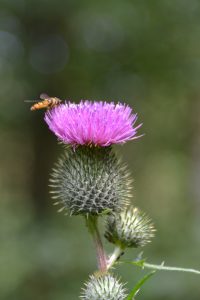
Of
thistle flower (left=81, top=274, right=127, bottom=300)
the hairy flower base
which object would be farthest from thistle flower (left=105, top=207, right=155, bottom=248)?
thistle flower (left=81, top=274, right=127, bottom=300)

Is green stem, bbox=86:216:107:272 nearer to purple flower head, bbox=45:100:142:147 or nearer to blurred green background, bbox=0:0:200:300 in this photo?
purple flower head, bbox=45:100:142:147

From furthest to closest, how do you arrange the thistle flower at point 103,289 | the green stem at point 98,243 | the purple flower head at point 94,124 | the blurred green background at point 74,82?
the blurred green background at point 74,82 < the purple flower head at point 94,124 < the green stem at point 98,243 < the thistle flower at point 103,289

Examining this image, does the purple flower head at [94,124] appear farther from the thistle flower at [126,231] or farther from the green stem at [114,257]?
the green stem at [114,257]

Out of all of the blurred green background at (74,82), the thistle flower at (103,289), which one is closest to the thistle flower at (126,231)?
the thistle flower at (103,289)

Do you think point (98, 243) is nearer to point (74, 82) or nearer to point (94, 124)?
point (94, 124)

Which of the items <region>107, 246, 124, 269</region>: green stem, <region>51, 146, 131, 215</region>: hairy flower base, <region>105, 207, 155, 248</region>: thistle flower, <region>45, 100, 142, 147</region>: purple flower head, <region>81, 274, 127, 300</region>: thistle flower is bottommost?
<region>81, 274, 127, 300</region>: thistle flower
